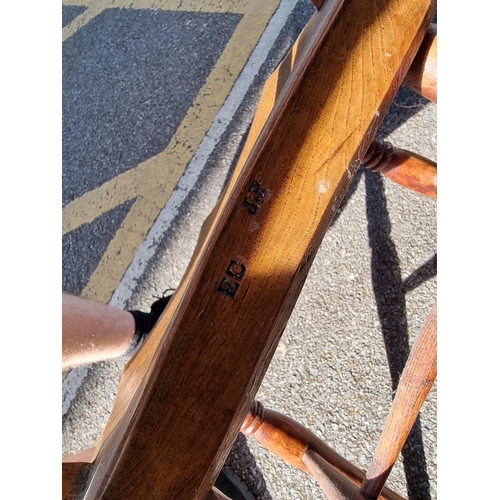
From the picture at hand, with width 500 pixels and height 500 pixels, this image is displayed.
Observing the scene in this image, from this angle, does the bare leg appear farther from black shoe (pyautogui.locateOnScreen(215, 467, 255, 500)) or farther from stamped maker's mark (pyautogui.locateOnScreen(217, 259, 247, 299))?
stamped maker's mark (pyautogui.locateOnScreen(217, 259, 247, 299))

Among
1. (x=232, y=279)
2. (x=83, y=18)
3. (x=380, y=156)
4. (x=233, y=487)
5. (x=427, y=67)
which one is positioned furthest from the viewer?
(x=83, y=18)

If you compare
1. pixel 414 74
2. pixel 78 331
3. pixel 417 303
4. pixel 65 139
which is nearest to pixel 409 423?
pixel 414 74

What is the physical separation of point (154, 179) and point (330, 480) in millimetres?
1644

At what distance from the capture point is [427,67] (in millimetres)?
702

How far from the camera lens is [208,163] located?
2.25 meters

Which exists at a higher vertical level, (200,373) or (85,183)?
(200,373)

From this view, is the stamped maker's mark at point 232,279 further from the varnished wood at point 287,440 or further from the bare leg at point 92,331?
the bare leg at point 92,331

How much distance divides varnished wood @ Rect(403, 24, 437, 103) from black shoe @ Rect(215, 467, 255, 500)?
1.37 metres

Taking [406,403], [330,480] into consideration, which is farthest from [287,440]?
[406,403]

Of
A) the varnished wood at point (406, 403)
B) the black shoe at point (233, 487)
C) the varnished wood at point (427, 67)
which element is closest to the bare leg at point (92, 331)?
the black shoe at point (233, 487)

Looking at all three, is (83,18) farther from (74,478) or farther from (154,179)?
(74,478)

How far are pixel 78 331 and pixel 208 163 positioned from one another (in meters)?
0.98

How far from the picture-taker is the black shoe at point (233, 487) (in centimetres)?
161

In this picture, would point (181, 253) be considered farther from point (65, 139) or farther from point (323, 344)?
point (65, 139)
